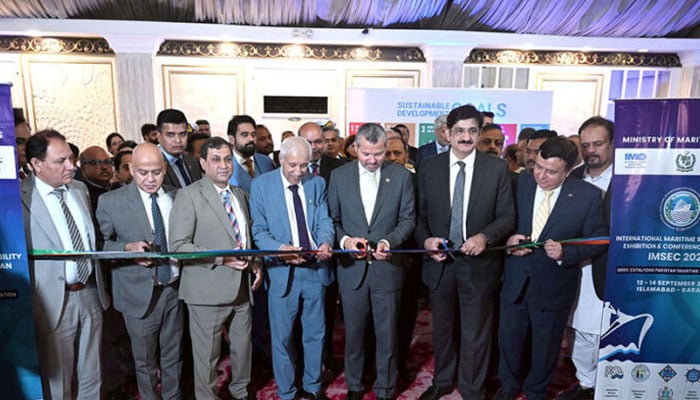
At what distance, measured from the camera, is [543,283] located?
266cm

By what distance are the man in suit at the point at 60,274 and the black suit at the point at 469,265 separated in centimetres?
211

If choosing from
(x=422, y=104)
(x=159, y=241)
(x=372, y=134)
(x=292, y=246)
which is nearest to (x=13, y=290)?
(x=159, y=241)

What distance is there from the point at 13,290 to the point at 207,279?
1.03 meters

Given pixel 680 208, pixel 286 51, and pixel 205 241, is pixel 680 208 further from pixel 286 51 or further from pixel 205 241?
pixel 286 51

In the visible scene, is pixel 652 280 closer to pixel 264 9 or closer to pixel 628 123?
pixel 628 123

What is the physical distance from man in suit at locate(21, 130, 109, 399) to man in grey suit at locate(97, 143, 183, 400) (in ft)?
0.39

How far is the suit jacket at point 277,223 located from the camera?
2680 millimetres

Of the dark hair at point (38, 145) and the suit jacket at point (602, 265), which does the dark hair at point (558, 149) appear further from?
the dark hair at point (38, 145)

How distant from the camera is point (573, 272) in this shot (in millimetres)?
2674

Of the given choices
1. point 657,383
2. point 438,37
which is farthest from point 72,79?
point 657,383

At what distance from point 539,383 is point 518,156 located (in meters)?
2.14

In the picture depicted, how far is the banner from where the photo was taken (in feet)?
19.1

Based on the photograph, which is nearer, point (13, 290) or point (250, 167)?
point (13, 290)

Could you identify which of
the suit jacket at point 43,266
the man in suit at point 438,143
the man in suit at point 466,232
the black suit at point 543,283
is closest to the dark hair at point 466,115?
the man in suit at point 466,232
